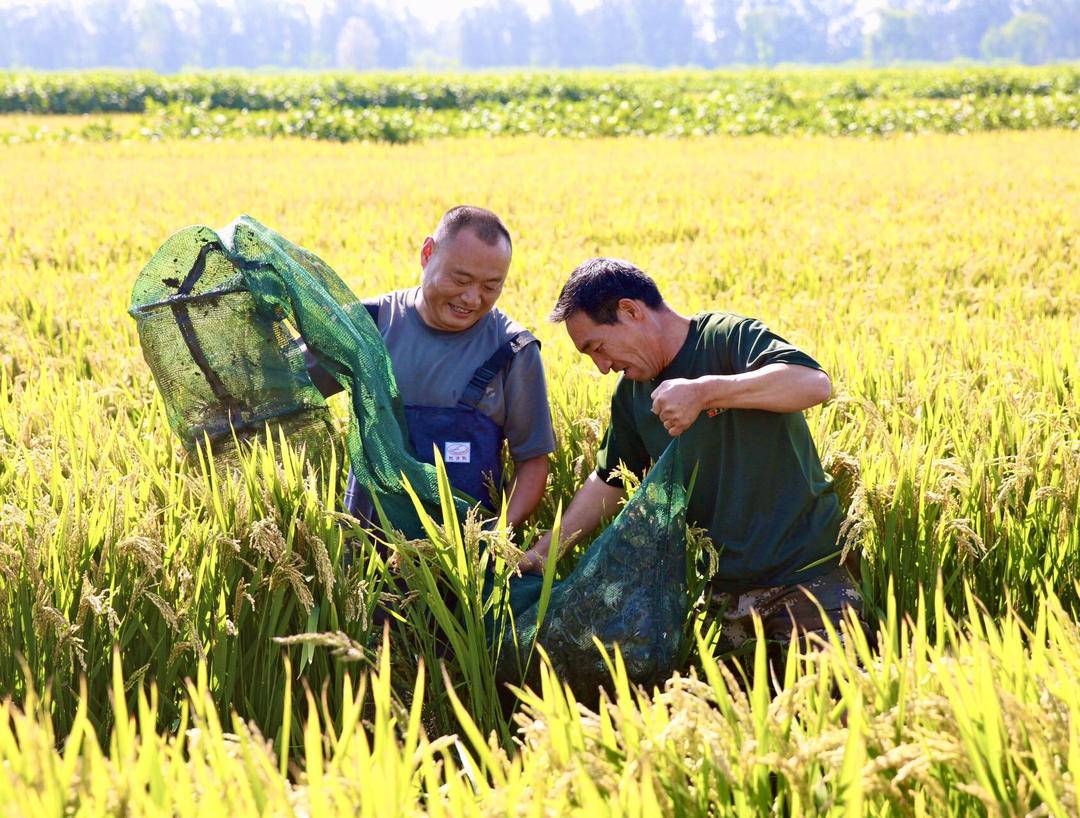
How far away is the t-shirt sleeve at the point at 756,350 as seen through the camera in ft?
7.54

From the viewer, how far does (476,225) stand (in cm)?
264

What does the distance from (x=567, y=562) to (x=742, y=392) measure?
0.73 meters

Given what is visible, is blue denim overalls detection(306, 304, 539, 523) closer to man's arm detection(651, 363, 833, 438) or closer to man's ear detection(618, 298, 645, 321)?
man's ear detection(618, 298, 645, 321)

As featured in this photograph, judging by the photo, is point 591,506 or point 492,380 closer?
point 591,506

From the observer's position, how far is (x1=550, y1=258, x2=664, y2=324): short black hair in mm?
2357

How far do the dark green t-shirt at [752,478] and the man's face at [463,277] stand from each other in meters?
0.52

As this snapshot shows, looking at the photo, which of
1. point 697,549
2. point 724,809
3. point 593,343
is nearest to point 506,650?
point 697,549

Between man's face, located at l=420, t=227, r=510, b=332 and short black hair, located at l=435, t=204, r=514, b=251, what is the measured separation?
0.04ft

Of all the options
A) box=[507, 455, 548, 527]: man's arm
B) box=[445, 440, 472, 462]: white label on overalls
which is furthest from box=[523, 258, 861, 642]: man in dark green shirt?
box=[445, 440, 472, 462]: white label on overalls

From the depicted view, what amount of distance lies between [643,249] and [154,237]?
149 inches

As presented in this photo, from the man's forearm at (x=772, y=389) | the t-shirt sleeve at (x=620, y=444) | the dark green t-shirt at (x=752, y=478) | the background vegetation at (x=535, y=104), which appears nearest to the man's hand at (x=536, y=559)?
A: the t-shirt sleeve at (x=620, y=444)

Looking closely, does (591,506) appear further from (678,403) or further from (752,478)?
(678,403)

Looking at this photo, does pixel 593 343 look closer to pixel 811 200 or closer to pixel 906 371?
pixel 906 371

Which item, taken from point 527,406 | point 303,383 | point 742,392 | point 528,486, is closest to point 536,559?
point 528,486
